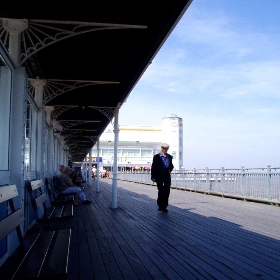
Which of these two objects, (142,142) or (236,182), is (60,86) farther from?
(142,142)

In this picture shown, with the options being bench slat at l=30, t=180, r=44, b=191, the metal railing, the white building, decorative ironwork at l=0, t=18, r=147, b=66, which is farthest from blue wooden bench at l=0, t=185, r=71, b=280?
the white building

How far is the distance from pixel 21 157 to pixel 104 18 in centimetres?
207

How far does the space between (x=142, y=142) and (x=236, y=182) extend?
49.0 m

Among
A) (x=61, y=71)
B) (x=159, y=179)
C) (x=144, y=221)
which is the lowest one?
(x=144, y=221)

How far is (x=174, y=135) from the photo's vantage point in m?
61.2

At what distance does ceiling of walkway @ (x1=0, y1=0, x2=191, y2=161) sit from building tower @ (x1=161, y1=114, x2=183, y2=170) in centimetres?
5042

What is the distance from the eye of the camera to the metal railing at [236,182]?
Answer: 11.8 meters

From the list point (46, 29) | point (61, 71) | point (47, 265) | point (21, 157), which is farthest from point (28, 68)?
point (47, 265)

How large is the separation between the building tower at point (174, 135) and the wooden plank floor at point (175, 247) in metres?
51.1

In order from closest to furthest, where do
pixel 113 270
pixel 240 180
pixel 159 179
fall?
1. pixel 113 270
2. pixel 159 179
3. pixel 240 180

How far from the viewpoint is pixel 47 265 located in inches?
117

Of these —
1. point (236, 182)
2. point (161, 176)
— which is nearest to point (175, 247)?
point (161, 176)

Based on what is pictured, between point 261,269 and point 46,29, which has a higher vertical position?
point 46,29

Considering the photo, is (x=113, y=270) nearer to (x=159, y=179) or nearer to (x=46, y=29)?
(x=46, y=29)
